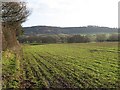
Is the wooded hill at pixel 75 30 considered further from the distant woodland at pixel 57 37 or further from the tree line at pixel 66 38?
the tree line at pixel 66 38

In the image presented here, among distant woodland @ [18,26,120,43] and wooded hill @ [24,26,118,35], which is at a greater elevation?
wooded hill @ [24,26,118,35]

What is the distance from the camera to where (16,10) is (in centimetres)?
3362

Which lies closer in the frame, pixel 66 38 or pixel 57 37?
pixel 66 38

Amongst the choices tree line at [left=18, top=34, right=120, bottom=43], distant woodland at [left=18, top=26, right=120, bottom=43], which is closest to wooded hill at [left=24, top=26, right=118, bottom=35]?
distant woodland at [left=18, top=26, right=120, bottom=43]

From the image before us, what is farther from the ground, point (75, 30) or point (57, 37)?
point (75, 30)

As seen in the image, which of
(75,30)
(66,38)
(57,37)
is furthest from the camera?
(75,30)

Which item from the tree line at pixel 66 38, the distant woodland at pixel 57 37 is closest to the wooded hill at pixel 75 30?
the distant woodland at pixel 57 37

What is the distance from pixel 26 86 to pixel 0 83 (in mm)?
1144

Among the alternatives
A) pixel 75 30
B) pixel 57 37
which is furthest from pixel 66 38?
pixel 75 30

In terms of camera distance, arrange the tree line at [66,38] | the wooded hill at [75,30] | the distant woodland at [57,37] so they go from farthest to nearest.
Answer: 1. the wooded hill at [75,30]
2. the tree line at [66,38]
3. the distant woodland at [57,37]

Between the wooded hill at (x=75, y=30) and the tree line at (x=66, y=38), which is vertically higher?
the wooded hill at (x=75, y=30)

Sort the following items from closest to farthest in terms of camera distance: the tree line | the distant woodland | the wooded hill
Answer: the distant woodland → the tree line → the wooded hill

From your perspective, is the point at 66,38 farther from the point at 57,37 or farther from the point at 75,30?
the point at 75,30

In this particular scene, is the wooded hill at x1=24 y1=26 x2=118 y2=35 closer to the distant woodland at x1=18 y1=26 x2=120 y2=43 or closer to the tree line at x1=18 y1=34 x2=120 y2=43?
the distant woodland at x1=18 y1=26 x2=120 y2=43
